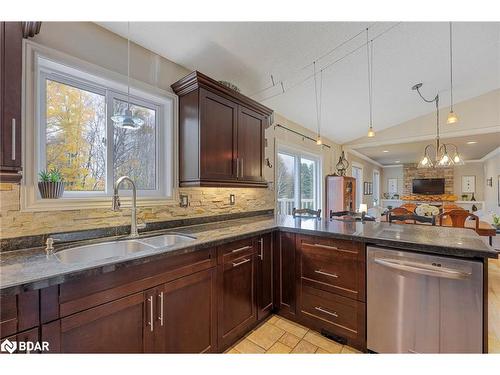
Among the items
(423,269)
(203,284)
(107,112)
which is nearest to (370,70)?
(423,269)

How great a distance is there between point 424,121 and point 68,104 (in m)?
6.01

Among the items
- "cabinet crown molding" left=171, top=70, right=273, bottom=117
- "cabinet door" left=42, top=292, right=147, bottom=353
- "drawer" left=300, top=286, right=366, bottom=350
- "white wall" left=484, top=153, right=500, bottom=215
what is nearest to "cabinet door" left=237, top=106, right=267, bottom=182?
"cabinet crown molding" left=171, top=70, right=273, bottom=117

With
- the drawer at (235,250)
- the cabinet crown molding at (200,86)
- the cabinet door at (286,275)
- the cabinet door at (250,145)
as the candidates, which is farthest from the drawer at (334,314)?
the cabinet crown molding at (200,86)

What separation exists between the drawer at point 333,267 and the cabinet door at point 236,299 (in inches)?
18.9

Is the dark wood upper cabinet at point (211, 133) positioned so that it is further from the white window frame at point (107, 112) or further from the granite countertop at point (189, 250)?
the granite countertop at point (189, 250)

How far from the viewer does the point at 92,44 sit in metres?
1.68

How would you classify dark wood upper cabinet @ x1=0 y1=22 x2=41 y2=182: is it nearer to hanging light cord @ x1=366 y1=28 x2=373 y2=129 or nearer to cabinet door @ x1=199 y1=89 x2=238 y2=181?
cabinet door @ x1=199 y1=89 x2=238 y2=181

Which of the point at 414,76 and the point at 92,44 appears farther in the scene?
the point at 414,76

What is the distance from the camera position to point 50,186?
4.67 feet

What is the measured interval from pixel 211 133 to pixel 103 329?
1582mm

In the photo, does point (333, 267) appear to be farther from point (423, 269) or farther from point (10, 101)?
point (10, 101)
